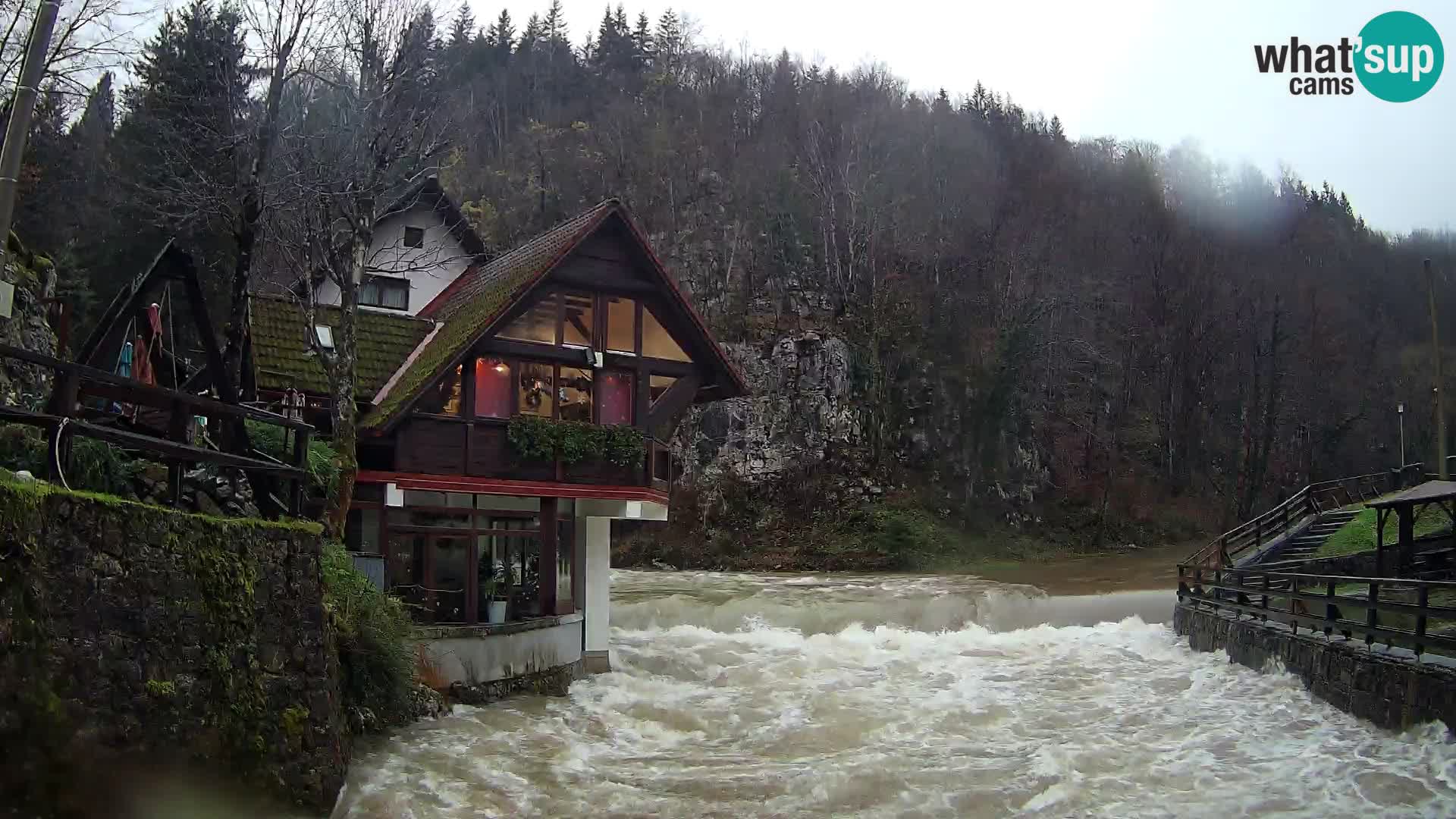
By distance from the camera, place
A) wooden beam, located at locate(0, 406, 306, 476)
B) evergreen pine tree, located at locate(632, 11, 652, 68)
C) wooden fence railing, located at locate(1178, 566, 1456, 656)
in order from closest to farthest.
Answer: wooden beam, located at locate(0, 406, 306, 476)
wooden fence railing, located at locate(1178, 566, 1456, 656)
evergreen pine tree, located at locate(632, 11, 652, 68)

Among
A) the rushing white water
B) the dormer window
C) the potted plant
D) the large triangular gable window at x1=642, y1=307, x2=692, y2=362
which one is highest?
the dormer window

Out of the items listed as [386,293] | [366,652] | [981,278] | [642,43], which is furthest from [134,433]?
[642,43]

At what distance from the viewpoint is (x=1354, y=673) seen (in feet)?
51.1

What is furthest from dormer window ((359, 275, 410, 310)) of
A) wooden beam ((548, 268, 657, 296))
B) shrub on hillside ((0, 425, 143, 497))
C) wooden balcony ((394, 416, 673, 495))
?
shrub on hillside ((0, 425, 143, 497))

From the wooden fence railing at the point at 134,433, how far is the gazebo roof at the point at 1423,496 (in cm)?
1756

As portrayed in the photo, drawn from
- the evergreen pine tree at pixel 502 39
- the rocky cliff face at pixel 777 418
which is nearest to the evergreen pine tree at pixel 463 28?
the evergreen pine tree at pixel 502 39

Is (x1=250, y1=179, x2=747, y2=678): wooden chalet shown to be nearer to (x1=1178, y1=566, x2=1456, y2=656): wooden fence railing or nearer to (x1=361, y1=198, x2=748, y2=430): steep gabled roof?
(x1=361, y1=198, x2=748, y2=430): steep gabled roof

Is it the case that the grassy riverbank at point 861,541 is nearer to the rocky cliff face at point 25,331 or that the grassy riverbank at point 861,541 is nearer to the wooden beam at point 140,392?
the rocky cliff face at point 25,331

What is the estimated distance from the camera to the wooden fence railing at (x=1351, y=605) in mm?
14195

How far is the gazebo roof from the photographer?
59.2 feet

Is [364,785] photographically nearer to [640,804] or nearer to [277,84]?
[640,804]

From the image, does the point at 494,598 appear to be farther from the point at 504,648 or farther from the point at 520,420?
the point at 520,420

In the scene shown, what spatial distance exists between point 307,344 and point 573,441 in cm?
540

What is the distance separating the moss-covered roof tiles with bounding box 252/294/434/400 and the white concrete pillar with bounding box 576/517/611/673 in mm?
5018
